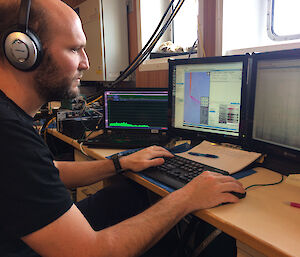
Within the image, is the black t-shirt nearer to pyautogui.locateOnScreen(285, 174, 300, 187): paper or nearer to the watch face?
the watch face

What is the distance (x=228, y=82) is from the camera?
989 mm

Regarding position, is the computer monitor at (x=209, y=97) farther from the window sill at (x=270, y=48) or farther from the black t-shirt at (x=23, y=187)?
the black t-shirt at (x=23, y=187)

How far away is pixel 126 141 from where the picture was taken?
1304mm

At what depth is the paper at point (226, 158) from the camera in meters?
0.89

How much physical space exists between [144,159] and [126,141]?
0.35 m

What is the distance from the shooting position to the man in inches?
22.1

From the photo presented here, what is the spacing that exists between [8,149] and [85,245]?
28cm

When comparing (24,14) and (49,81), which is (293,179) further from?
(24,14)

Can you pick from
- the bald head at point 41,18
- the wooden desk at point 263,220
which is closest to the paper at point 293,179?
the wooden desk at point 263,220

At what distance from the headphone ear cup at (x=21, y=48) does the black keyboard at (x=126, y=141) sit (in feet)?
2.07

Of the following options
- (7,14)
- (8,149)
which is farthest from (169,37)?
(8,149)

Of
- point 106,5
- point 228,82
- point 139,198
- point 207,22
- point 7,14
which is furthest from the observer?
point 106,5

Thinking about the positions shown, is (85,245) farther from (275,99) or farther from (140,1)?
(140,1)

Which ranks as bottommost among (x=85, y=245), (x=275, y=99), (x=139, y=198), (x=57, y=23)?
(x=139, y=198)
